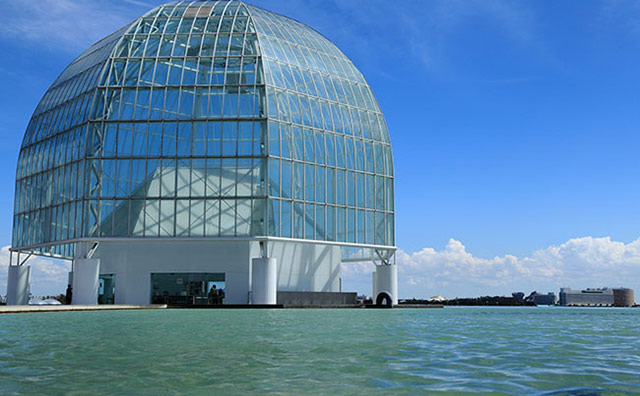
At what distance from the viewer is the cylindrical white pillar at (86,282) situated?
185 feet

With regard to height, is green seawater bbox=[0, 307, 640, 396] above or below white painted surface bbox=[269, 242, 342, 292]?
below

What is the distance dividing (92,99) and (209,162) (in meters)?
12.1

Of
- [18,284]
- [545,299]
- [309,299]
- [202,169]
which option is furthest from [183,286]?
[545,299]

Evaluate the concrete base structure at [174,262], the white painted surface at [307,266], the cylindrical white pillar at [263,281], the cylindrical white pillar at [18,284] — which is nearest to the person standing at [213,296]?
the concrete base structure at [174,262]

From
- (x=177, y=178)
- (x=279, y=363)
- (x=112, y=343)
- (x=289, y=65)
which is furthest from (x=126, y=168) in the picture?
(x=279, y=363)

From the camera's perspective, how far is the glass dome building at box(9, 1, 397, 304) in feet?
192

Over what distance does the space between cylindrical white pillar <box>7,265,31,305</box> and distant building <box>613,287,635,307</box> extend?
453 ft

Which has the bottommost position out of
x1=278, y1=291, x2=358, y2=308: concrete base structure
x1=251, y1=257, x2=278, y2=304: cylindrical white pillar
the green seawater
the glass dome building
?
the green seawater

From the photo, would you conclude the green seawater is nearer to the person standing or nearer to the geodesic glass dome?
A: the geodesic glass dome

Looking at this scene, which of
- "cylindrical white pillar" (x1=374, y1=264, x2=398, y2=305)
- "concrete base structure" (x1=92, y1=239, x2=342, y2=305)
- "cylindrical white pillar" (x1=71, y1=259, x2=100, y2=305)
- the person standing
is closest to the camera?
"cylindrical white pillar" (x1=71, y1=259, x2=100, y2=305)

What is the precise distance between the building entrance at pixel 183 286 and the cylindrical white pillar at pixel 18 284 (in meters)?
16.1

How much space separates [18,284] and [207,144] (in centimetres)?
2493

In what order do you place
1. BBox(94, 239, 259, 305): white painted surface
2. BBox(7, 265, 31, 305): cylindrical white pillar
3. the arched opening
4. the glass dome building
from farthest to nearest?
BBox(7, 265, 31, 305): cylindrical white pillar
the arched opening
BBox(94, 239, 259, 305): white painted surface
the glass dome building

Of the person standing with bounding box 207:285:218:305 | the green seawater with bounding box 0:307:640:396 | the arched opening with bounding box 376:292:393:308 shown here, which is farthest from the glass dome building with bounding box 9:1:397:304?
the green seawater with bounding box 0:307:640:396
